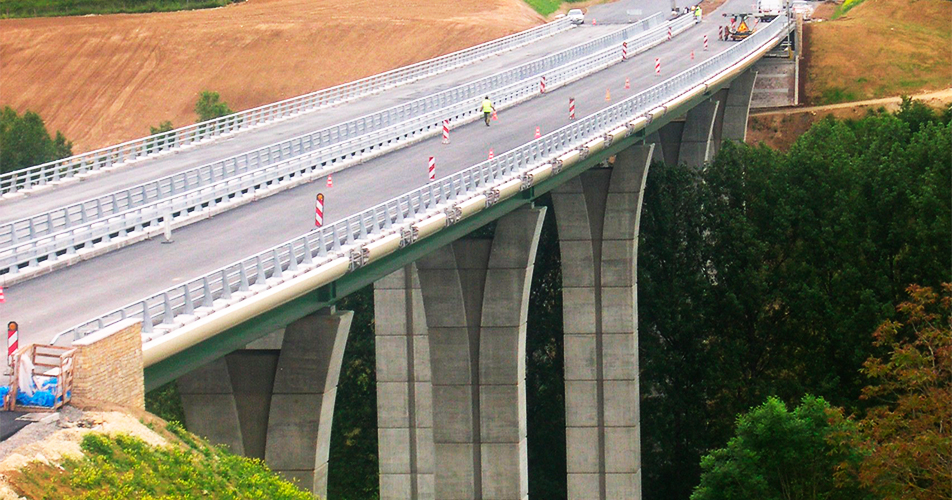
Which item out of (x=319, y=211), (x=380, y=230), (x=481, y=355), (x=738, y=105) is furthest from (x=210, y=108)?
(x=380, y=230)

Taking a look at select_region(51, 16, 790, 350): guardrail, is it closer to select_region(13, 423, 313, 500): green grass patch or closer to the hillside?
select_region(13, 423, 313, 500): green grass patch

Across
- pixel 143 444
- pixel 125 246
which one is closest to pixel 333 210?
pixel 125 246

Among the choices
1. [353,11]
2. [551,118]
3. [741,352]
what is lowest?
[741,352]

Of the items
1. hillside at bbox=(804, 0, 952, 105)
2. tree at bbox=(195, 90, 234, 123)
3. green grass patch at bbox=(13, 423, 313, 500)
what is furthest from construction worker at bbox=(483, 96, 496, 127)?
hillside at bbox=(804, 0, 952, 105)

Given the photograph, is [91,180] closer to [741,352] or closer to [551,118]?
[551,118]

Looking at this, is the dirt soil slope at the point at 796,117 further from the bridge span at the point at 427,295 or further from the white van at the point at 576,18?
the white van at the point at 576,18

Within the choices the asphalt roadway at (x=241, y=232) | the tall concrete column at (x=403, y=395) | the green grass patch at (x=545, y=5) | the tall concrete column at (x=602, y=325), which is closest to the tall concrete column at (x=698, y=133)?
the asphalt roadway at (x=241, y=232)
